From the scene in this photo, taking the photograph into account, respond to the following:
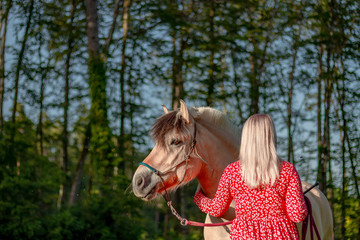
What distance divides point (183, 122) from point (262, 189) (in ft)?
3.08

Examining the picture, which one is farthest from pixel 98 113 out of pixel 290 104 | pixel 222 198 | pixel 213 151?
pixel 222 198

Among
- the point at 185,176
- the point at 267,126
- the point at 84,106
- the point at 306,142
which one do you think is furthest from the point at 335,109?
the point at 84,106

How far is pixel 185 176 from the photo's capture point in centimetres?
301

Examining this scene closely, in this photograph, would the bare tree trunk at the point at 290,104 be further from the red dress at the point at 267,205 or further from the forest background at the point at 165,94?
the red dress at the point at 267,205

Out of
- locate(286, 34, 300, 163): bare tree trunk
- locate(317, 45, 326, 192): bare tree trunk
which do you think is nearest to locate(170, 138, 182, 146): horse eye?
locate(317, 45, 326, 192): bare tree trunk

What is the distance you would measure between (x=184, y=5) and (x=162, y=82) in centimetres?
199

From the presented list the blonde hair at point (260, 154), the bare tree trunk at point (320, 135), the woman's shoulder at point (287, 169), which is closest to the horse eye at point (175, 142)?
the blonde hair at point (260, 154)

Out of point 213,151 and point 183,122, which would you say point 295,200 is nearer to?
point 213,151

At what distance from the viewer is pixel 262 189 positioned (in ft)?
7.38

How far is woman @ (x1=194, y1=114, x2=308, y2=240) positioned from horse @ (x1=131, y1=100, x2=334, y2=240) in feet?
2.00

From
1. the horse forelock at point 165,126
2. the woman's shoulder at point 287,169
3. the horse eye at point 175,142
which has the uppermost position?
the horse forelock at point 165,126

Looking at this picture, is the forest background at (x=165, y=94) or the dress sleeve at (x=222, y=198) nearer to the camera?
the dress sleeve at (x=222, y=198)

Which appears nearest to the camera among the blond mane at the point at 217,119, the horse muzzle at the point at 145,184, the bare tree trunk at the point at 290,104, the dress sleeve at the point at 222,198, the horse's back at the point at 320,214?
the dress sleeve at the point at 222,198

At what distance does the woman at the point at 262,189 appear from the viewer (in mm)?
2174
